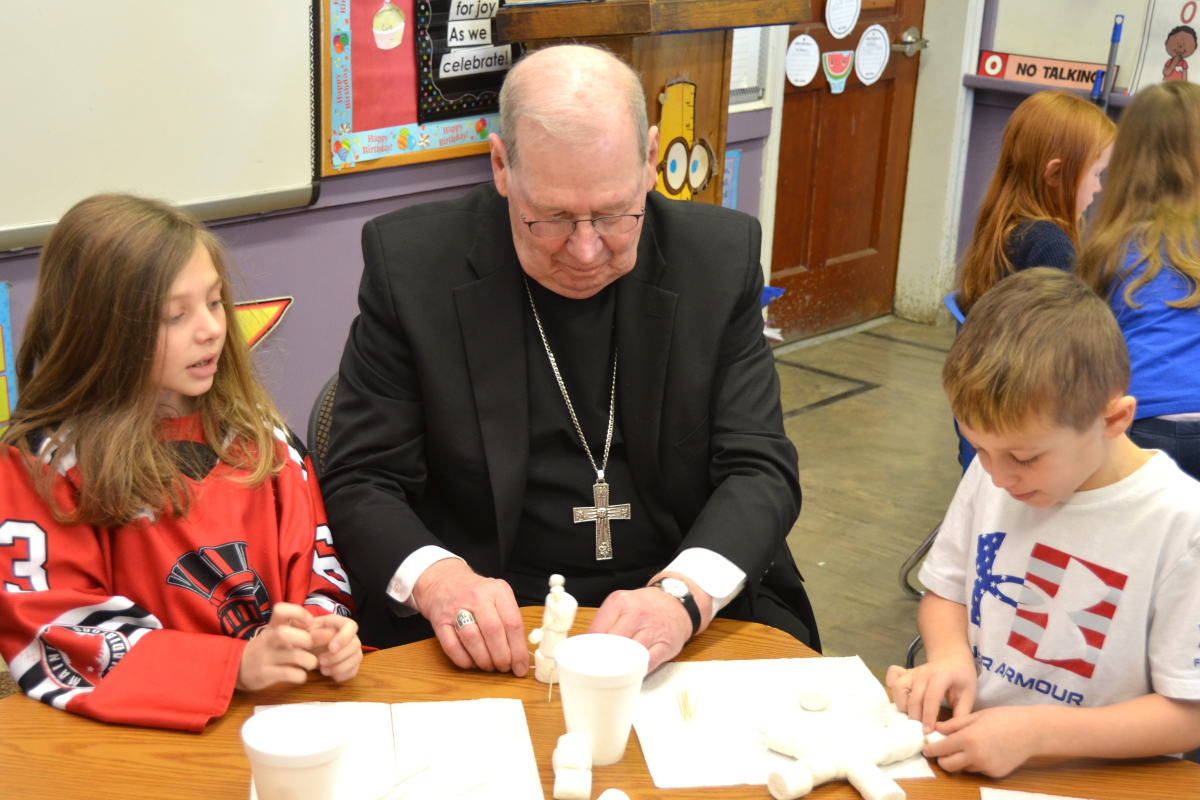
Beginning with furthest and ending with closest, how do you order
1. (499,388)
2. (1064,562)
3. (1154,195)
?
(1154,195), (499,388), (1064,562)

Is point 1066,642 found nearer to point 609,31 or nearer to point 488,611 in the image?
point 488,611

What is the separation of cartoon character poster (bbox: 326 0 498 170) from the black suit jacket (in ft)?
5.13

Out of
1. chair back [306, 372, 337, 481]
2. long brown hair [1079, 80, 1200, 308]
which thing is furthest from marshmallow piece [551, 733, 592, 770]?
long brown hair [1079, 80, 1200, 308]

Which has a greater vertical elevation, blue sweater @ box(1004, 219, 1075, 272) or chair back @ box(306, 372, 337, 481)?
blue sweater @ box(1004, 219, 1075, 272)

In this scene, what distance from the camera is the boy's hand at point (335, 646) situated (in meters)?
1.36

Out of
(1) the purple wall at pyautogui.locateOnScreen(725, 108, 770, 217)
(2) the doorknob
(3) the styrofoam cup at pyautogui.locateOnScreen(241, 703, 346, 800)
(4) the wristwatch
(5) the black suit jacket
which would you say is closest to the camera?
(3) the styrofoam cup at pyautogui.locateOnScreen(241, 703, 346, 800)

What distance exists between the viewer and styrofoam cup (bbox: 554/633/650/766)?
1148 mm

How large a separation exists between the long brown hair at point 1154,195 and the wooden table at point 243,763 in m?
1.69

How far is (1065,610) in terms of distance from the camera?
56.7 inches

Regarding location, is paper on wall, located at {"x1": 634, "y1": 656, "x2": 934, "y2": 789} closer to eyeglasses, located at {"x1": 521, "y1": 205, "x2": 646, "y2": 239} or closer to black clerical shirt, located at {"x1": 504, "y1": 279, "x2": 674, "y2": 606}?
black clerical shirt, located at {"x1": 504, "y1": 279, "x2": 674, "y2": 606}

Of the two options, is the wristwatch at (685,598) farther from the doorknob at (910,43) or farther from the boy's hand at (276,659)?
the doorknob at (910,43)

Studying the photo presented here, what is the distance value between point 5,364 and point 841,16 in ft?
13.5

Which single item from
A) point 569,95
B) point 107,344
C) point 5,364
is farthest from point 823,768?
point 5,364

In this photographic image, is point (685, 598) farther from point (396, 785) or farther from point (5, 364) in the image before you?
point (5, 364)
